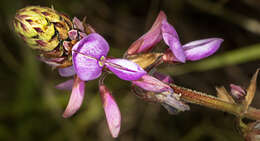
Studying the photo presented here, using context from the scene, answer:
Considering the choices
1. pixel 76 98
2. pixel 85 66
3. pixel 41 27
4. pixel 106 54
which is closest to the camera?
pixel 41 27

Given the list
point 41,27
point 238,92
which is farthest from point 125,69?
point 238,92

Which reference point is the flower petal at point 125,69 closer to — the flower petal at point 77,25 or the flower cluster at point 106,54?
the flower cluster at point 106,54

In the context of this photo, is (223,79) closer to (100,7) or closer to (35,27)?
(100,7)

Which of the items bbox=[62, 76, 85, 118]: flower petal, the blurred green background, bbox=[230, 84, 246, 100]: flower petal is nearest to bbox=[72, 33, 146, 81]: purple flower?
bbox=[62, 76, 85, 118]: flower petal

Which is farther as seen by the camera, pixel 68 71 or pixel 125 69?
pixel 68 71

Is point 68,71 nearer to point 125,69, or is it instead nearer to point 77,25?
point 77,25

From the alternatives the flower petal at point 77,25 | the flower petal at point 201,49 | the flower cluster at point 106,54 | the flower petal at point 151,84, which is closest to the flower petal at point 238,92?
the flower cluster at point 106,54
